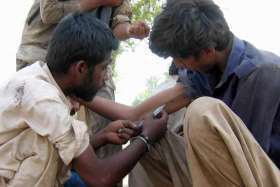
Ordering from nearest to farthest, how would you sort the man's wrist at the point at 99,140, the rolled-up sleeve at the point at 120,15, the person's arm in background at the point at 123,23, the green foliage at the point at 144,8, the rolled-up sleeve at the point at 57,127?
the rolled-up sleeve at the point at 57,127 → the man's wrist at the point at 99,140 → the person's arm in background at the point at 123,23 → the rolled-up sleeve at the point at 120,15 → the green foliage at the point at 144,8

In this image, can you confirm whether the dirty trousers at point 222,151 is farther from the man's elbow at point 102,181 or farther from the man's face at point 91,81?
the man's face at point 91,81

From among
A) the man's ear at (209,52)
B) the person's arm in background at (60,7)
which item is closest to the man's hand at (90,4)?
the person's arm in background at (60,7)

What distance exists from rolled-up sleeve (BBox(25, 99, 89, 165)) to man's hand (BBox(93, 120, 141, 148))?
0.50 metres

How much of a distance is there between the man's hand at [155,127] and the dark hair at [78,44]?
1.48 feet

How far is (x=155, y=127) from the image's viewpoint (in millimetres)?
2812

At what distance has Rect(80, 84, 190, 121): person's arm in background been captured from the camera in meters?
3.12

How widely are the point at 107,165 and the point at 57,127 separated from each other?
34 centimetres

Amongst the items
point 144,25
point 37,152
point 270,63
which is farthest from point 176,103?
point 37,152

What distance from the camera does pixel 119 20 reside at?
360 cm

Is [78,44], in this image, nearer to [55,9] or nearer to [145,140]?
[145,140]

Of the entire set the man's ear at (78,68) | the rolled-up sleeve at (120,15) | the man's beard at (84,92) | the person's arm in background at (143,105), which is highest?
the man's ear at (78,68)

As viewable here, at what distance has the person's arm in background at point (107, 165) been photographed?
2.48 meters

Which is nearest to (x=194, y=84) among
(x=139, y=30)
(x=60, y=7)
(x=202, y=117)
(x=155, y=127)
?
(x=155, y=127)

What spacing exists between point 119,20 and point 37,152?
1449 mm
